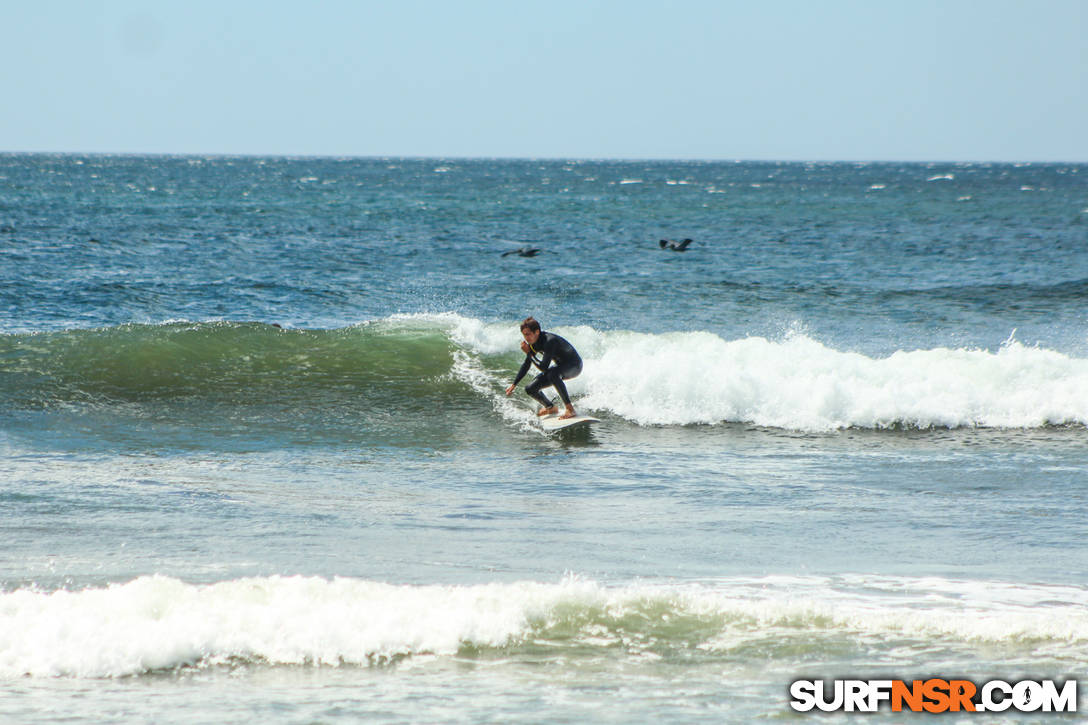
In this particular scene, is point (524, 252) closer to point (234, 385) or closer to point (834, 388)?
point (234, 385)

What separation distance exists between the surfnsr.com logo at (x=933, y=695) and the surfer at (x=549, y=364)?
24.7 ft

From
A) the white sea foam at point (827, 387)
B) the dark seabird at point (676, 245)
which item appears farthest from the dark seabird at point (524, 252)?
the white sea foam at point (827, 387)

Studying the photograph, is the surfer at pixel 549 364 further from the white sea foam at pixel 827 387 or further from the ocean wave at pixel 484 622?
the ocean wave at pixel 484 622

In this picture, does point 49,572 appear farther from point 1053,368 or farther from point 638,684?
point 1053,368

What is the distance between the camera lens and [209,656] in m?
5.61

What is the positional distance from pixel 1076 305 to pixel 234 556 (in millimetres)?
22592

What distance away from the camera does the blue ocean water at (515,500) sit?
18.0 feet

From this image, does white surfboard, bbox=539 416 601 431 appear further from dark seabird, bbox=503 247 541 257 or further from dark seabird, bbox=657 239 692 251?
dark seabird, bbox=657 239 692 251

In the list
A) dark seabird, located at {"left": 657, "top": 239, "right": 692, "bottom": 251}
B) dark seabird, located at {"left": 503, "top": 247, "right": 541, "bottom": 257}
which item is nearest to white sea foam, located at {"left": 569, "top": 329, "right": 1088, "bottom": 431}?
→ dark seabird, located at {"left": 503, "top": 247, "right": 541, "bottom": 257}

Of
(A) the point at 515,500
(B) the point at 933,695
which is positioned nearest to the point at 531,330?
(A) the point at 515,500

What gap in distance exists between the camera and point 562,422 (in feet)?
40.8

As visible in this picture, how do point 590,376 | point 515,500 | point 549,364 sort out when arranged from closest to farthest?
1. point 515,500
2. point 549,364
3. point 590,376

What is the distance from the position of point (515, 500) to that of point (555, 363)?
3885mm

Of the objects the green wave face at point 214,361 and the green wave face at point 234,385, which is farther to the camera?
the green wave face at point 214,361
